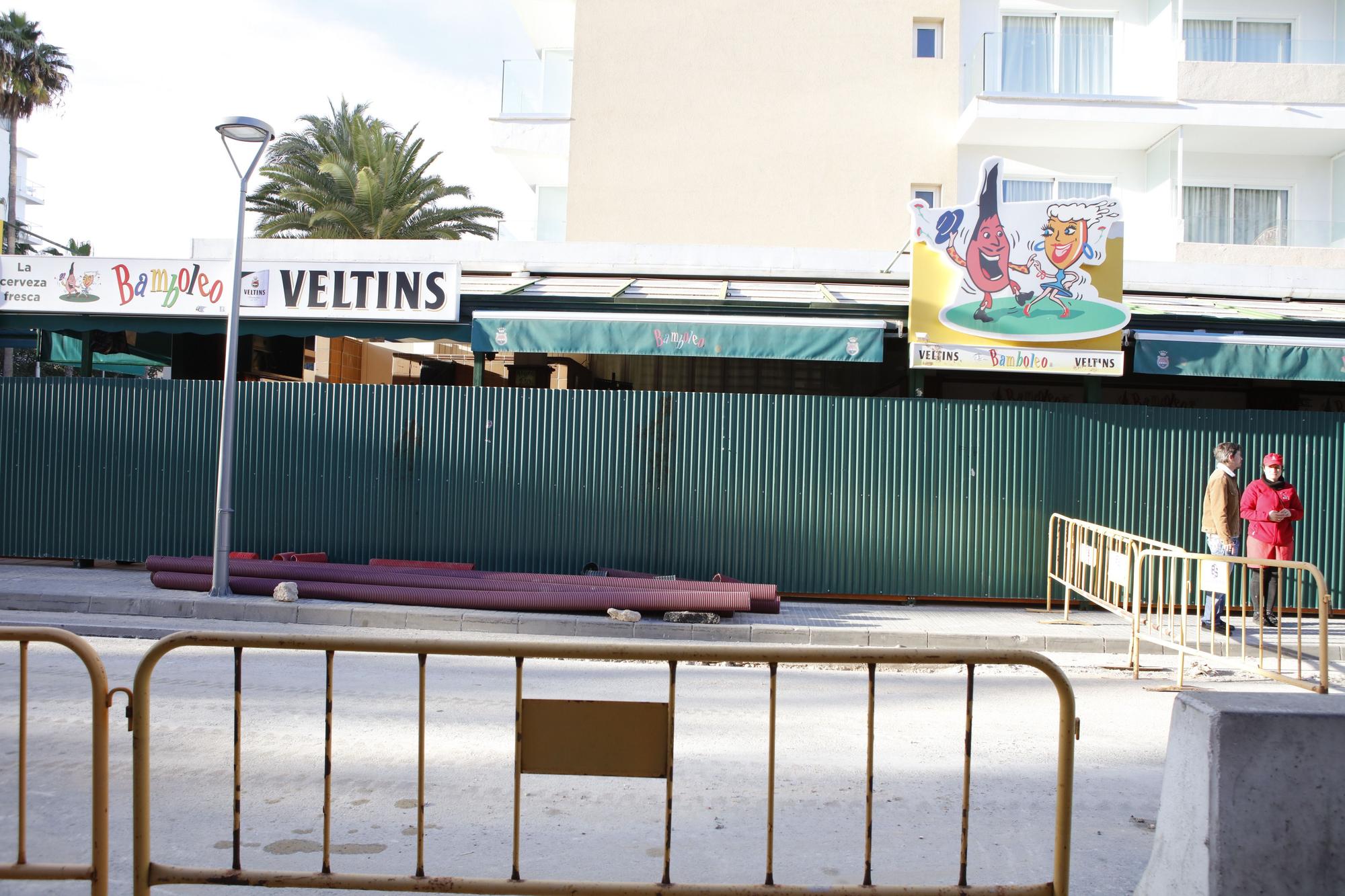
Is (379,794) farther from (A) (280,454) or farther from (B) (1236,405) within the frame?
(B) (1236,405)

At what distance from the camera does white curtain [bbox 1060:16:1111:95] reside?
1903 centimetres

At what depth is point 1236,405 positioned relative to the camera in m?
17.4

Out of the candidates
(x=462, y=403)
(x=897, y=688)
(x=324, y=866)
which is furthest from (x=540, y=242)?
(x=324, y=866)

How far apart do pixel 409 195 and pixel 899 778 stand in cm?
2363

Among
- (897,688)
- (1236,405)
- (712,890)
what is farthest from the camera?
(1236,405)

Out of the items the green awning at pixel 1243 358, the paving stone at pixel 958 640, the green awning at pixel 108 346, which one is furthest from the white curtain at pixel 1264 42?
the green awning at pixel 108 346

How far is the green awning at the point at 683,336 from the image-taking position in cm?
1240

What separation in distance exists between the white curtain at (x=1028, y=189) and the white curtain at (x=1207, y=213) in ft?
7.99

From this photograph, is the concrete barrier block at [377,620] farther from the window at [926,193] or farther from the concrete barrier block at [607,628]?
the window at [926,193]

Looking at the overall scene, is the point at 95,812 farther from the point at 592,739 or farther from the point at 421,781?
the point at 592,739

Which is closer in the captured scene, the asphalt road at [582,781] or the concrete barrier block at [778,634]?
the asphalt road at [582,781]

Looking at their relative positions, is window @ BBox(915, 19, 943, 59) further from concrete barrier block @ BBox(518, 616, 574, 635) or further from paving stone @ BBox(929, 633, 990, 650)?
concrete barrier block @ BBox(518, 616, 574, 635)

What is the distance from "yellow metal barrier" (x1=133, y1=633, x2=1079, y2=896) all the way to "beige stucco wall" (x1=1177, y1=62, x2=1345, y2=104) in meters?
18.3

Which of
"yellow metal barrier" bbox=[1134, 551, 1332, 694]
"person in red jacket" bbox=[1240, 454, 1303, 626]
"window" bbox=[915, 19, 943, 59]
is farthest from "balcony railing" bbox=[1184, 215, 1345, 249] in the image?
"person in red jacket" bbox=[1240, 454, 1303, 626]
